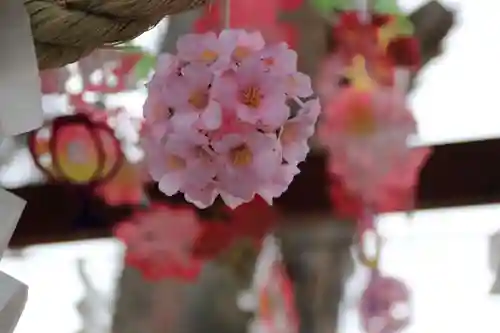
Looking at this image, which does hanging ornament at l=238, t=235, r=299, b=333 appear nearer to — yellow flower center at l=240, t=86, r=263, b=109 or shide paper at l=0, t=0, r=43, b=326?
yellow flower center at l=240, t=86, r=263, b=109

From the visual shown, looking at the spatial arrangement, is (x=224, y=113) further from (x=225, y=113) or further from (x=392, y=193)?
(x=392, y=193)

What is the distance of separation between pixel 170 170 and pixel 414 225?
300mm

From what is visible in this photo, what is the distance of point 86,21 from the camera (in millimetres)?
271

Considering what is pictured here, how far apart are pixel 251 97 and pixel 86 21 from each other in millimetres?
189

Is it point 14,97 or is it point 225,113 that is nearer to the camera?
point 14,97

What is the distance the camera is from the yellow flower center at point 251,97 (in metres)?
0.45

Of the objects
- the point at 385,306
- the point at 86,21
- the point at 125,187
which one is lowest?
the point at 385,306

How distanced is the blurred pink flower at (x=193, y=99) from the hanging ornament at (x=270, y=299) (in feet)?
0.86

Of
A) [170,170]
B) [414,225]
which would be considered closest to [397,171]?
[414,225]

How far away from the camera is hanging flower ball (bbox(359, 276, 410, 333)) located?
2.33 ft

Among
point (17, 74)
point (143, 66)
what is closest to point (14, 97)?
point (17, 74)

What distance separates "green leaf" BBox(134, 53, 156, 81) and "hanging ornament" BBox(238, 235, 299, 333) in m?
0.18

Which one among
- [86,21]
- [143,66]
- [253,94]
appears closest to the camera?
[86,21]

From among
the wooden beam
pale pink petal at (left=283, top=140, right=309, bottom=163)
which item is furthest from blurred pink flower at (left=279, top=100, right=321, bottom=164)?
the wooden beam
